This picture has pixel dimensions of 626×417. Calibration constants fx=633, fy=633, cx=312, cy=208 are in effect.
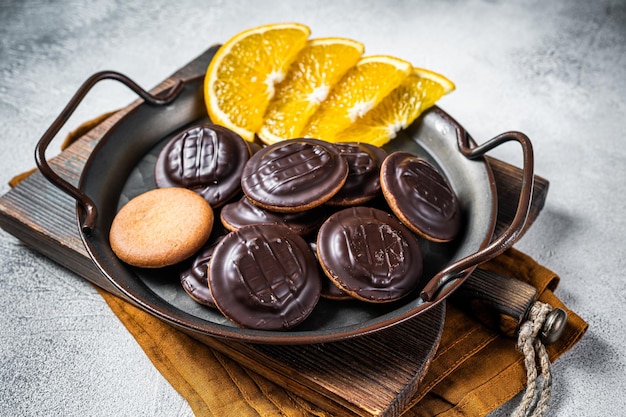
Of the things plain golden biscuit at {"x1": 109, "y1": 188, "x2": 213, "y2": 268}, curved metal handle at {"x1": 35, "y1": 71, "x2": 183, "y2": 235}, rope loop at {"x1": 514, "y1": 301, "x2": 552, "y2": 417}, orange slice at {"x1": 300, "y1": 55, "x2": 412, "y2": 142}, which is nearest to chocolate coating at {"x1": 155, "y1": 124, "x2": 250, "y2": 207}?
plain golden biscuit at {"x1": 109, "y1": 188, "x2": 213, "y2": 268}

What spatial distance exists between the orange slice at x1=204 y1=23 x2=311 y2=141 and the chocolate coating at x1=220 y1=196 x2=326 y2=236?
56cm

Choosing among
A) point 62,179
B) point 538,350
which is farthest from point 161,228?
point 538,350

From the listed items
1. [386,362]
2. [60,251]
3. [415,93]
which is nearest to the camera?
[386,362]

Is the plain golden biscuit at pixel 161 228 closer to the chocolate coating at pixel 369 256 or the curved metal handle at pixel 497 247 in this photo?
the chocolate coating at pixel 369 256

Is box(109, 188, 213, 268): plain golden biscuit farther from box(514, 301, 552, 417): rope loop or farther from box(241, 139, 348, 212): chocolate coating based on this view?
box(514, 301, 552, 417): rope loop

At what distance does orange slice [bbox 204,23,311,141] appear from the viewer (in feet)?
8.61

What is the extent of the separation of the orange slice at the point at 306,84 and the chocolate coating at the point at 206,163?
0.30 m

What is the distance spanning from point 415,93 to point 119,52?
1.91 m

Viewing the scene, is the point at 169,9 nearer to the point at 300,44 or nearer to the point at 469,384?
the point at 300,44

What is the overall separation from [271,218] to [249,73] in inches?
35.2

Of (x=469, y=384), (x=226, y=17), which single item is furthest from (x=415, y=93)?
(x=226, y=17)

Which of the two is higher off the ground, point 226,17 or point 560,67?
point 560,67

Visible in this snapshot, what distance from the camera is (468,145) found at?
2414mm

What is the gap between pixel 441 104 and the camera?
11.0 ft
